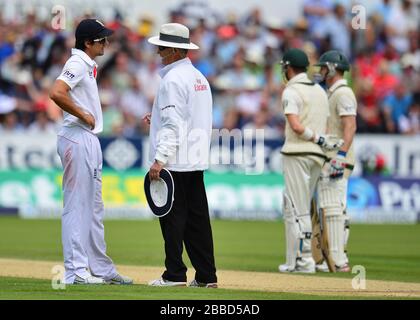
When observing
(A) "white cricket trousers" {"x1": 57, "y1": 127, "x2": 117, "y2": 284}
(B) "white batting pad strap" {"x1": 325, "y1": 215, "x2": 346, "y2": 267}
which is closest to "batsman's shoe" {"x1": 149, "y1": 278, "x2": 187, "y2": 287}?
(A) "white cricket trousers" {"x1": 57, "y1": 127, "x2": 117, "y2": 284}

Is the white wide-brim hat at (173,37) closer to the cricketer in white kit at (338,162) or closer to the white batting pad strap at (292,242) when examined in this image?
the white batting pad strap at (292,242)

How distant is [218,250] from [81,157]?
687 centimetres

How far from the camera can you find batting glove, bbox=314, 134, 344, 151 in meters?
13.7

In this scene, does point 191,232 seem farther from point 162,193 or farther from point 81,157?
point 81,157

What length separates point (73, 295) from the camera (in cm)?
994

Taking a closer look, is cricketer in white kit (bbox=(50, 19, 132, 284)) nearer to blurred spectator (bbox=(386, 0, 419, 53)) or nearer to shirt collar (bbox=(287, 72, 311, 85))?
shirt collar (bbox=(287, 72, 311, 85))

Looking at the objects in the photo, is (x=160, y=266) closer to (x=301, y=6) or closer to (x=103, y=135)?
(x=103, y=135)

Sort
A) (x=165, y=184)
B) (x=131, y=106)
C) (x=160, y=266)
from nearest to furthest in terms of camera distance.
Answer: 1. (x=165, y=184)
2. (x=160, y=266)
3. (x=131, y=106)

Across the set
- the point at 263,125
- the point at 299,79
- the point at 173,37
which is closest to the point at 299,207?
the point at 299,79

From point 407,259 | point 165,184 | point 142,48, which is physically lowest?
A: point 407,259

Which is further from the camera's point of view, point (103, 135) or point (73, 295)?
point (103, 135)

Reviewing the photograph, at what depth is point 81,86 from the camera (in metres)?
11.0
